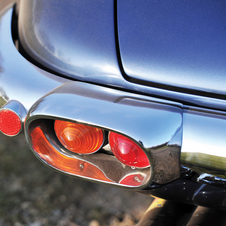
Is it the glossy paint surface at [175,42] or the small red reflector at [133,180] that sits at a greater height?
the glossy paint surface at [175,42]

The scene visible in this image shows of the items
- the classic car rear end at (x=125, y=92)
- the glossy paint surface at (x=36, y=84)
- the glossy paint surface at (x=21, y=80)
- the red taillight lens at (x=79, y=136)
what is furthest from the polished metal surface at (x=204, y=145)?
the glossy paint surface at (x=21, y=80)

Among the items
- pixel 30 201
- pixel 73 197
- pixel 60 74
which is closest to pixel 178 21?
pixel 60 74

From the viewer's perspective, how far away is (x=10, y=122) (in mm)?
966

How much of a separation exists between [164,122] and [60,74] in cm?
53

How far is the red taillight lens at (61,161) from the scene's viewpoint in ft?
3.04

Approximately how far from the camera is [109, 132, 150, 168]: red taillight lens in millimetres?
836

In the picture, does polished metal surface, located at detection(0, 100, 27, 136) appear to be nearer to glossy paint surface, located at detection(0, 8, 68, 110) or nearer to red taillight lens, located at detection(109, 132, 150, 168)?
glossy paint surface, located at detection(0, 8, 68, 110)

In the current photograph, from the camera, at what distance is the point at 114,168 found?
3.10 feet

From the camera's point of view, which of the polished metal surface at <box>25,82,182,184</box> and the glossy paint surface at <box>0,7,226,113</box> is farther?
the glossy paint surface at <box>0,7,226,113</box>

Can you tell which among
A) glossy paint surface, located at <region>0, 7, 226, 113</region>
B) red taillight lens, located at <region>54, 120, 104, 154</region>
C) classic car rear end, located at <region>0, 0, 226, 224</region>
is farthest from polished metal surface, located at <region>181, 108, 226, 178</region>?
red taillight lens, located at <region>54, 120, 104, 154</region>

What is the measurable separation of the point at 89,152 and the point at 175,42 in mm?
600

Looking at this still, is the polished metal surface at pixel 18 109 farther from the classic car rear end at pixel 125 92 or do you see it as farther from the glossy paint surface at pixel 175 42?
the glossy paint surface at pixel 175 42

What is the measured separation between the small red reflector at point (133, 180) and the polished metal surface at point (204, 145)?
6.7 inches

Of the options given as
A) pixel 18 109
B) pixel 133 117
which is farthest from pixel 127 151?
pixel 18 109
